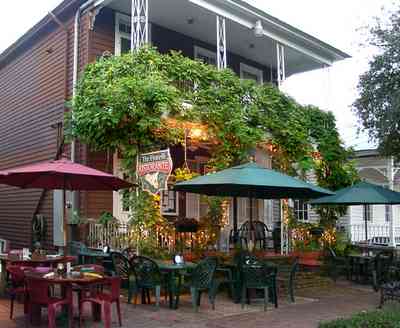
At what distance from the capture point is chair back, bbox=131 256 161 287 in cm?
866

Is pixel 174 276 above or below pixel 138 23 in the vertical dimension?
below

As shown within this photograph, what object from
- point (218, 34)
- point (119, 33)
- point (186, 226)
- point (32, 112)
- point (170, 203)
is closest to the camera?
point (186, 226)

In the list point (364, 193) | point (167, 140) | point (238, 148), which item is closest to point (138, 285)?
point (167, 140)

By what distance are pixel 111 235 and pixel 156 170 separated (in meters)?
2.48

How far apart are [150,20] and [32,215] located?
21.2 ft

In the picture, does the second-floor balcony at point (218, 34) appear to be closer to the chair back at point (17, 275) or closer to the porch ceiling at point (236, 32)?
the porch ceiling at point (236, 32)

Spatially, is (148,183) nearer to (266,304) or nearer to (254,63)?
(266,304)

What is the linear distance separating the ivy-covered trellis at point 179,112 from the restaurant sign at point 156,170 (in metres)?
0.88

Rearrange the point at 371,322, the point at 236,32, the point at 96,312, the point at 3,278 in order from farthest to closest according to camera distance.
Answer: the point at 236,32
the point at 3,278
the point at 96,312
the point at 371,322

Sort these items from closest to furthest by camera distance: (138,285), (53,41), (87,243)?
(138,285) → (87,243) → (53,41)

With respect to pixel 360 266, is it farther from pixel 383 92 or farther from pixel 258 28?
pixel 258 28

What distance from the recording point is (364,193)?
41.5 ft

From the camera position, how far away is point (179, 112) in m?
11.1

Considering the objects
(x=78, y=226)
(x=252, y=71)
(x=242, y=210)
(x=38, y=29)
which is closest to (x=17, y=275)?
(x=78, y=226)
